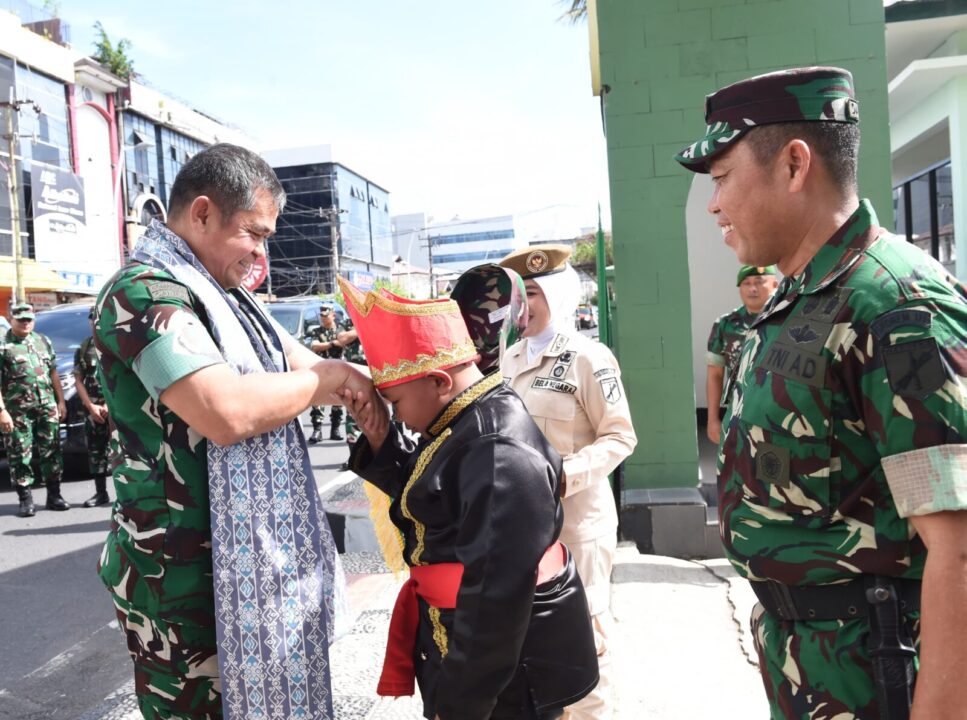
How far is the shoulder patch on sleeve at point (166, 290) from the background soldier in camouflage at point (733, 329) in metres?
3.49

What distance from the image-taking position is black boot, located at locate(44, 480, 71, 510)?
23.0 ft

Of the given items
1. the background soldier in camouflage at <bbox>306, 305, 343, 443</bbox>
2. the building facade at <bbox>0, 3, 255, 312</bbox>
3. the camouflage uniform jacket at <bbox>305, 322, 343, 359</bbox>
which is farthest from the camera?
the building facade at <bbox>0, 3, 255, 312</bbox>

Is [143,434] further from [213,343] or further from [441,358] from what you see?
[441,358]

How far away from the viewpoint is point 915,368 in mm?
1115

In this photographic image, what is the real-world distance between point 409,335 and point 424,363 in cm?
7

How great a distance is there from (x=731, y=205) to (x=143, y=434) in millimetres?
1442

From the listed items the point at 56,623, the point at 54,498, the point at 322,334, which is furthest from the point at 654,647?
the point at 322,334

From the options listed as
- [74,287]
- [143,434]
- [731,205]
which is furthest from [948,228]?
[74,287]

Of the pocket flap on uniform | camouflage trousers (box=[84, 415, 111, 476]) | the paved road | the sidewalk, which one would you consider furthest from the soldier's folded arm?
camouflage trousers (box=[84, 415, 111, 476])

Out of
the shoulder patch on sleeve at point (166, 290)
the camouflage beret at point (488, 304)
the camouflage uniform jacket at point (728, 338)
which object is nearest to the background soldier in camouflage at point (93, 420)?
the camouflage uniform jacket at point (728, 338)

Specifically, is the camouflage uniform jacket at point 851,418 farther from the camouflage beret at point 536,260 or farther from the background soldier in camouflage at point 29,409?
the background soldier in camouflage at point 29,409

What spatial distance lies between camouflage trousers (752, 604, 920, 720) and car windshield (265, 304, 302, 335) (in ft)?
41.8

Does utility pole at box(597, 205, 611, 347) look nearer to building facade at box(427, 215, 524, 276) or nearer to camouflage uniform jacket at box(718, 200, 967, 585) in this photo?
camouflage uniform jacket at box(718, 200, 967, 585)

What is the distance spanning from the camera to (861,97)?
4.57 meters
